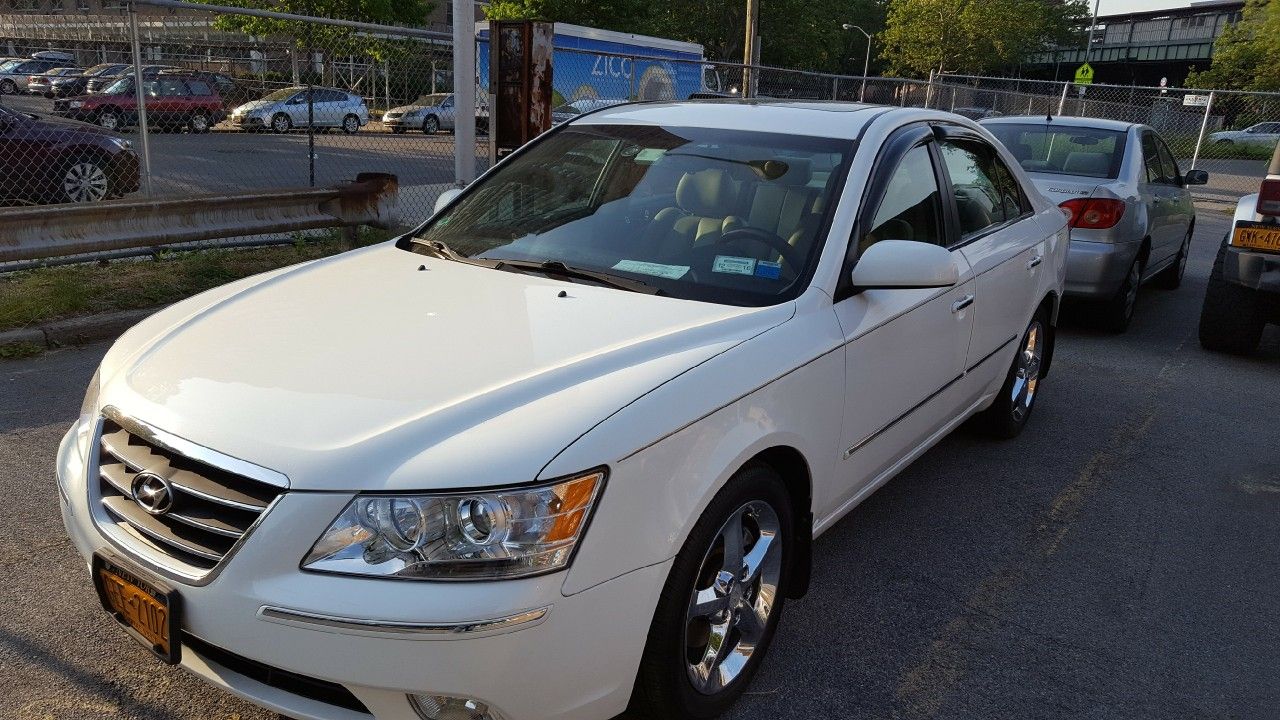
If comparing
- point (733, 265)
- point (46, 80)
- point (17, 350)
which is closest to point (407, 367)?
point (733, 265)

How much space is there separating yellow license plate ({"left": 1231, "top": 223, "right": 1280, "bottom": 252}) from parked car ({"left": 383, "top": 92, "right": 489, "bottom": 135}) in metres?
6.64

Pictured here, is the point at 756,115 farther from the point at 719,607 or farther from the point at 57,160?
the point at 57,160

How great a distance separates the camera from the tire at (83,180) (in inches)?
378

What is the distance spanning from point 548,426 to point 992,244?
9.21ft

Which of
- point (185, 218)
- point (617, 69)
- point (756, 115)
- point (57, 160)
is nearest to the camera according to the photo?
point (756, 115)

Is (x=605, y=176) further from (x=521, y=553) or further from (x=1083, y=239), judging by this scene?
(x=1083, y=239)

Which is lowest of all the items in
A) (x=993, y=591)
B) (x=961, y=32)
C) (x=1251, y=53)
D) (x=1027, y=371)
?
(x=993, y=591)

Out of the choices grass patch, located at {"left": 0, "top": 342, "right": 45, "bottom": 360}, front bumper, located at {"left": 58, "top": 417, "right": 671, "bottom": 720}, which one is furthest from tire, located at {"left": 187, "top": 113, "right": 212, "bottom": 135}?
front bumper, located at {"left": 58, "top": 417, "right": 671, "bottom": 720}

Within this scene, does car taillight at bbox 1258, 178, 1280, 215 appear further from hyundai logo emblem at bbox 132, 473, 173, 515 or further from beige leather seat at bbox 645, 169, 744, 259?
hyundai logo emblem at bbox 132, 473, 173, 515

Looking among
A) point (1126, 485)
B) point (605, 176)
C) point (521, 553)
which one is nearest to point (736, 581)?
point (521, 553)

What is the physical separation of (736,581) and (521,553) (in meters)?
0.84

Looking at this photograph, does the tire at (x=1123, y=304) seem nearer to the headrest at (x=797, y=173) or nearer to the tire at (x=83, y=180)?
the headrest at (x=797, y=173)

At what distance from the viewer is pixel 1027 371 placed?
5.21m

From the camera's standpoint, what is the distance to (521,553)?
6.72 ft
